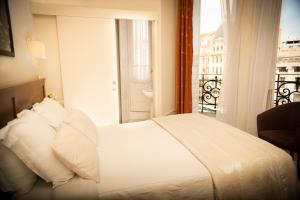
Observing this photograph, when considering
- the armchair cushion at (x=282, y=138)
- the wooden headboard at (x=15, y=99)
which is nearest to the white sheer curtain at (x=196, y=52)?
the armchair cushion at (x=282, y=138)

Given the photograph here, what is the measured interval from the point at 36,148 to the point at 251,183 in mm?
1382

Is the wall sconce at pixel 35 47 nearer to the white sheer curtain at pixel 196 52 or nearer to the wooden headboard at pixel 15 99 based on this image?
the wooden headboard at pixel 15 99

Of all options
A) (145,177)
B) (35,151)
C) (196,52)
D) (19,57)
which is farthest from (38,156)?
(196,52)

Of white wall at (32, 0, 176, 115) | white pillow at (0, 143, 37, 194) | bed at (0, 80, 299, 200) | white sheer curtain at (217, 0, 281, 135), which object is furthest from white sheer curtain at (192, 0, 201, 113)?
white pillow at (0, 143, 37, 194)

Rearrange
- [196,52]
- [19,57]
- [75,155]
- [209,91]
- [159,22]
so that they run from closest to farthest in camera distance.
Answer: [75,155], [19,57], [159,22], [196,52], [209,91]

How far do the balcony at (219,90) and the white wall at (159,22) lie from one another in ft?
3.08

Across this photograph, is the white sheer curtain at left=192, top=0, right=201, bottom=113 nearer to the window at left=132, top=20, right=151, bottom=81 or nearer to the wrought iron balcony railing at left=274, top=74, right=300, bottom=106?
the window at left=132, top=20, right=151, bottom=81

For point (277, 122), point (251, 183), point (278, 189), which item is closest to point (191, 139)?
point (251, 183)

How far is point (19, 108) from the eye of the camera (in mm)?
1733

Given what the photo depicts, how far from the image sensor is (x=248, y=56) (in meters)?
3.16

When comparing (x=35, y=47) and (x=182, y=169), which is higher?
(x=35, y=47)

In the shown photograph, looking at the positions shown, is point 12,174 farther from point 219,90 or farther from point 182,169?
point 219,90

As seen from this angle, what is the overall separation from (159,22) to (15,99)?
9.25 feet

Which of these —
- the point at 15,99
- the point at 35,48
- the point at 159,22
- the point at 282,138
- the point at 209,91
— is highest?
the point at 159,22
